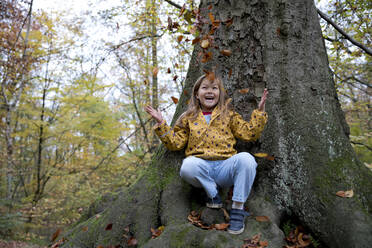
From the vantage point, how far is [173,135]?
2695mm

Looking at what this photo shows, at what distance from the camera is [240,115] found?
9.17 ft

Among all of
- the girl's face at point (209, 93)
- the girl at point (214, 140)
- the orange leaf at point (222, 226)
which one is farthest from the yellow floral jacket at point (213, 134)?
the orange leaf at point (222, 226)

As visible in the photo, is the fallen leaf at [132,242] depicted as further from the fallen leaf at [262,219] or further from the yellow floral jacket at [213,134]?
the fallen leaf at [262,219]

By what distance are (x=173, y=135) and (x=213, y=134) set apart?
0.43 metres

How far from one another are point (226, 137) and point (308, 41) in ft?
4.85

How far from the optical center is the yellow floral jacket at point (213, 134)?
8.31 ft

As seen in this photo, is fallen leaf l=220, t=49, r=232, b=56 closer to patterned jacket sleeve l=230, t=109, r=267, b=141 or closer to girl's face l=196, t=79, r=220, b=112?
girl's face l=196, t=79, r=220, b=112

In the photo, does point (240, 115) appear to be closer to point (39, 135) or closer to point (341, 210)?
point (341, 210)

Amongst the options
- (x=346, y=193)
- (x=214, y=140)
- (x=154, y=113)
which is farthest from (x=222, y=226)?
(x=154, y=113)

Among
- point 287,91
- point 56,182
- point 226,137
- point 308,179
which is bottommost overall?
point 56,182

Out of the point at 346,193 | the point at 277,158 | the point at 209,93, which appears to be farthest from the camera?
the point at 209,93

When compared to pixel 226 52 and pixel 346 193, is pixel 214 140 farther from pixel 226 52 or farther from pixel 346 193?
pixel 346 193

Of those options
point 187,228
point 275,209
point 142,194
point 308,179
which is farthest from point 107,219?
point 308,179

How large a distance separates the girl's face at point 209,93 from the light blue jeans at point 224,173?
0.69 m
